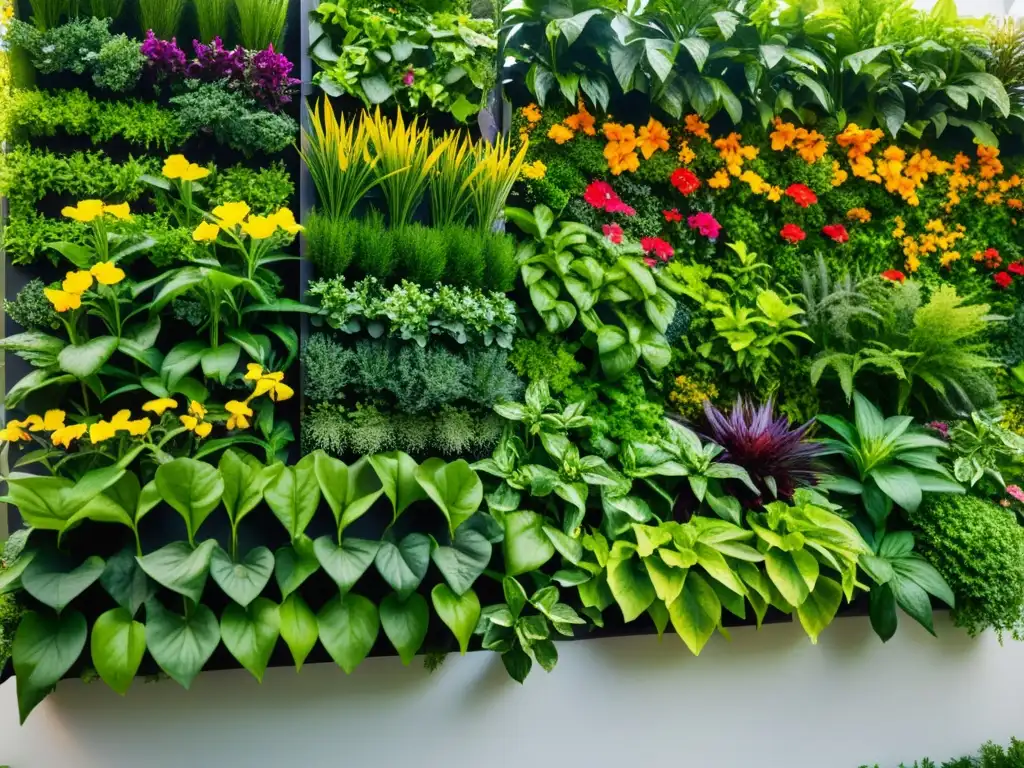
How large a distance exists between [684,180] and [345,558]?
210cm

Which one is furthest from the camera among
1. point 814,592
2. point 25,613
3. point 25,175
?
point 814,592

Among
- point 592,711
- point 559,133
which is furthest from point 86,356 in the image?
point 592,711

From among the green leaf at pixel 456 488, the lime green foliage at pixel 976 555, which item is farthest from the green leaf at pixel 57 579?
the lime green foliage at pixel 976 555

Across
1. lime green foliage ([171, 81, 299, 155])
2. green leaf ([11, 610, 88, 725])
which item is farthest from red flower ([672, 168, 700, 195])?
green leaf ([11, 610, 88, 725])

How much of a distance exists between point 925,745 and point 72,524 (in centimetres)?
329

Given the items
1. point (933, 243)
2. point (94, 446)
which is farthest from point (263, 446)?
point (933, 243)

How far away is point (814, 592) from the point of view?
2.18 metres

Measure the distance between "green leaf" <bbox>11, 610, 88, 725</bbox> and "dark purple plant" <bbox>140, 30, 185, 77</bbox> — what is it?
179 centimetres

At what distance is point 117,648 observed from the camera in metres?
1.66

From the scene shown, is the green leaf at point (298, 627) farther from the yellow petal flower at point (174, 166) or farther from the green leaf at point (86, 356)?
the yellow petal flower at point (174, 166)

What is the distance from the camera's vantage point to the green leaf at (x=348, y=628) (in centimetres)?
180

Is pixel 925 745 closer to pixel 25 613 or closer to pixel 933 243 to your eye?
pixel 933 243

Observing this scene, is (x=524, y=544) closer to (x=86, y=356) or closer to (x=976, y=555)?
(x=86, y=356)

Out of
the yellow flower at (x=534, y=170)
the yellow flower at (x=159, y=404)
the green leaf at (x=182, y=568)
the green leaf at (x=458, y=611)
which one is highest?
the yellow flower at (x=534, y=170)
